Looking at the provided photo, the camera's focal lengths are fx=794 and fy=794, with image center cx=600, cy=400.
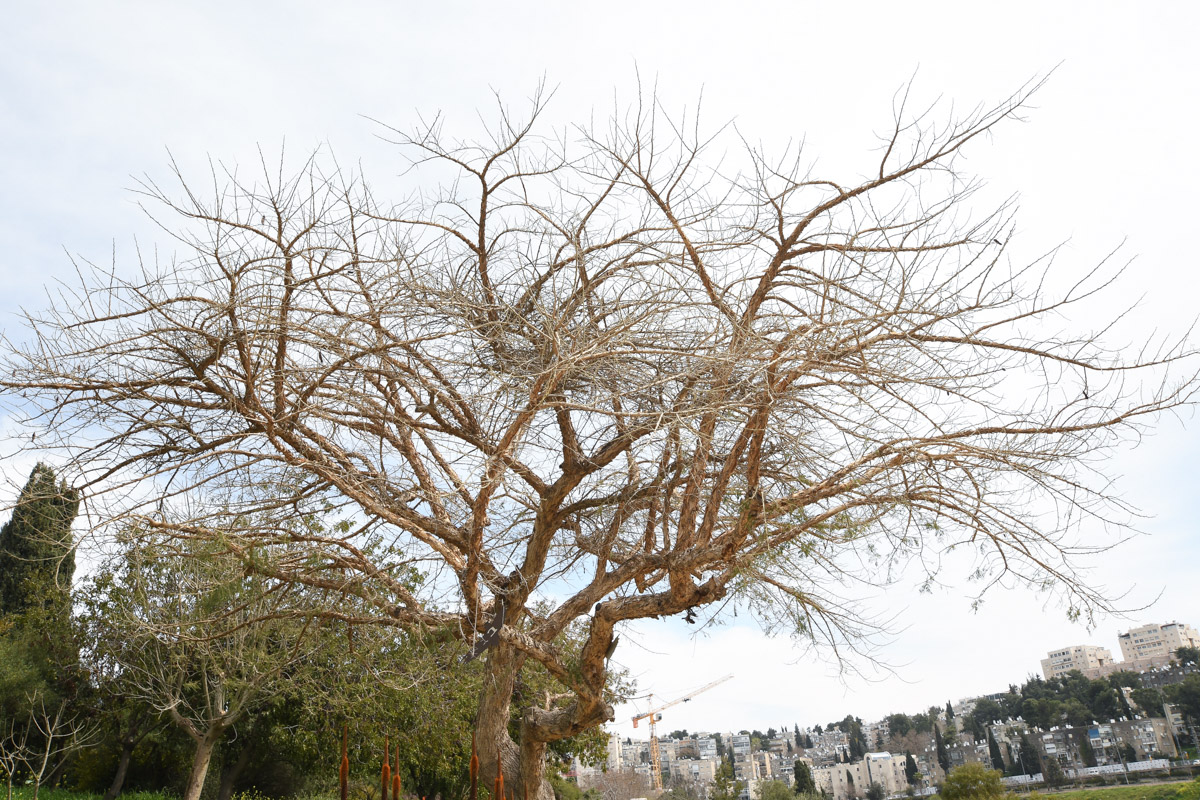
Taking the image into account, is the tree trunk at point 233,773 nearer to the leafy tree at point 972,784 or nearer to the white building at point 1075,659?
the leafy tree at point 972,784

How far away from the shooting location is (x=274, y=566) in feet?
18.7

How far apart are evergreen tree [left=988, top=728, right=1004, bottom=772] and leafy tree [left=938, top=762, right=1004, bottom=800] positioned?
1980 centimetres

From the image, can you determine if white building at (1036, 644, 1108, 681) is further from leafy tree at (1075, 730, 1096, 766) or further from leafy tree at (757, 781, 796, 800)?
leafy tree at (757, 781, 796, 800)

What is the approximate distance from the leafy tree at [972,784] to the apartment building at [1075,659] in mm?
42184

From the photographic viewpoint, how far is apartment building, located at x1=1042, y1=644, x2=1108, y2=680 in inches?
2667

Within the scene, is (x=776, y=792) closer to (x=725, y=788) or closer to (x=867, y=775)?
(x=725, y=788)

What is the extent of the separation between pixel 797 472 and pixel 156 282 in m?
4.33

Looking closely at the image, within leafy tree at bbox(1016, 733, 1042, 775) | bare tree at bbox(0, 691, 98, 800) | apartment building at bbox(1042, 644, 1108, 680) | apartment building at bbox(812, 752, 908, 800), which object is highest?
apartment building at bbox(1042, 644, 1108, 680)

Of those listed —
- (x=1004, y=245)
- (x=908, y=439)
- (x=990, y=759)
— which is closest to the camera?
(x=1004, y=245)

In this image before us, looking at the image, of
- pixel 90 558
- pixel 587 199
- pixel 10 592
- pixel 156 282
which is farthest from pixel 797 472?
pixel 10 592

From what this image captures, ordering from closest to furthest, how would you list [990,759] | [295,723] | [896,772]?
[295,723] → [990,759] → [896,772]

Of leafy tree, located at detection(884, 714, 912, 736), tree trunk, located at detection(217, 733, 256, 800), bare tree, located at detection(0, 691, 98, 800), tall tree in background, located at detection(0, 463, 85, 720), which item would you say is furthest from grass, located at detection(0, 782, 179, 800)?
leafy tree, located at detection(884, 714, 912, 736)

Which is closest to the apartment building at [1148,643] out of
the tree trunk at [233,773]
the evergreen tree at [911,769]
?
the evergreen tree at [911,769]

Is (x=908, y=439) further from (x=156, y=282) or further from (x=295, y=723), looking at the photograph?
(x=295, y=723)
